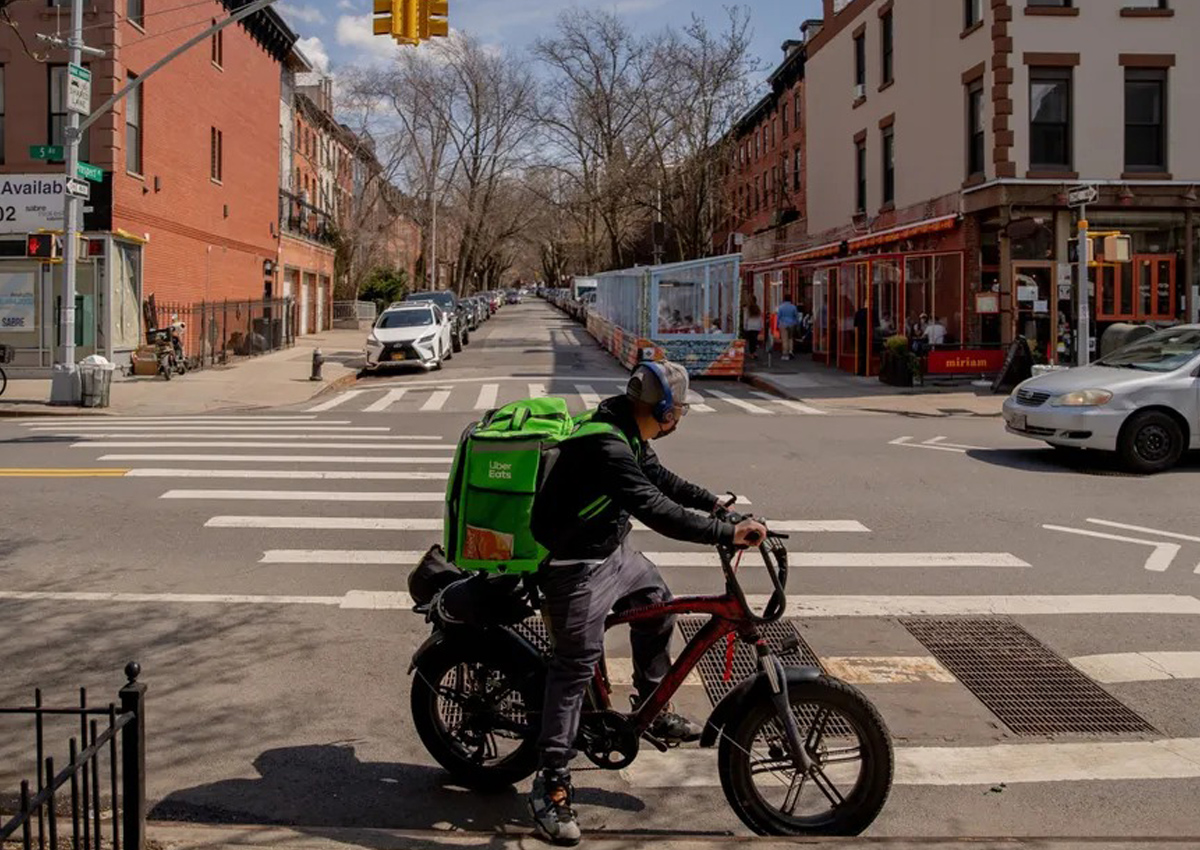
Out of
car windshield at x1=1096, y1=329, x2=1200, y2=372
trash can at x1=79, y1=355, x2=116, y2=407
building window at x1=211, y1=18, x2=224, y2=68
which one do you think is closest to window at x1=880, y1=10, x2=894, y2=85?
building window at x1=211, y1=18, x2=224, y2=68

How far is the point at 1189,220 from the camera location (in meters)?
26.1

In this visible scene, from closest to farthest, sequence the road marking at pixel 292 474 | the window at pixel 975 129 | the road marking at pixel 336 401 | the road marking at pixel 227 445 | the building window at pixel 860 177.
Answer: the road marking at pixel 292 474
the road marking at pixel 227 445
the road marking at pixel 336 401
the window at pixel 975 129
the building window at pixel 860 177

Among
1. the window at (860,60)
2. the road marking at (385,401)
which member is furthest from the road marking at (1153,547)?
the window at (860,60)

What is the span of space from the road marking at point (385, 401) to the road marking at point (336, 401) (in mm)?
637

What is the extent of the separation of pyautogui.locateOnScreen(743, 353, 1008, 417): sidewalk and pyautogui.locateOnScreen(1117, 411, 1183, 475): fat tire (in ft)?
23.8

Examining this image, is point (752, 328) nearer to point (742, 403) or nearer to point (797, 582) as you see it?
point (742, 403)

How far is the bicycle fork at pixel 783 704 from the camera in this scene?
14.0 feet

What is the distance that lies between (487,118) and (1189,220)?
Answer: 4777 cm

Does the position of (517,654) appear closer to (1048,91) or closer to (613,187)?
(1048,91)

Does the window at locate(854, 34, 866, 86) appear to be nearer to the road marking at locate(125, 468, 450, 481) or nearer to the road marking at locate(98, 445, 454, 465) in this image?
the road marking at locate(98, 445, 454, 465)

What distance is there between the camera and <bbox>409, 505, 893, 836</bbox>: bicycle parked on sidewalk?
434 centimetres

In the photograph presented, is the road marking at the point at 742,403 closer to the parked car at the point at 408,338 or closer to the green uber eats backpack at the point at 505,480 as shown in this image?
the parked car at the point at 408,338

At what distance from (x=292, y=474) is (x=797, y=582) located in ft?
21.6

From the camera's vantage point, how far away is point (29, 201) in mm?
26203
